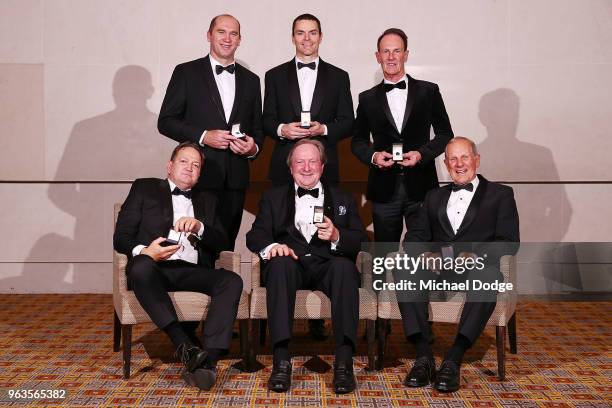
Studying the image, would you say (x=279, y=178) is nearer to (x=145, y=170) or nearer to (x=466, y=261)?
(x=466, y=261)

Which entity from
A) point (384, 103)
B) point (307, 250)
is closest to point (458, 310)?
point (307, 250)

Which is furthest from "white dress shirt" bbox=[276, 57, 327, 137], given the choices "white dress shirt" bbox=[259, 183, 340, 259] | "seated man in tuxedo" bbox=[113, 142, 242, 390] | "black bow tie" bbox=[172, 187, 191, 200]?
"black bow tie" bbox=[172, 187, 191, 200]

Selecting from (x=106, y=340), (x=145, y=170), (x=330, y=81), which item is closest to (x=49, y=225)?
(x=145, y=170)

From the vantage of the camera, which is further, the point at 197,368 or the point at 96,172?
the point at 96,172

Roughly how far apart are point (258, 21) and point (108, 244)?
2269mm

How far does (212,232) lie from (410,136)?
1.42 m

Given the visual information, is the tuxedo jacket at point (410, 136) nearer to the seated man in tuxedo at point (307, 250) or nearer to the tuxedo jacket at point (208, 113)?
the seated man in tuxedo at point (307, 250)

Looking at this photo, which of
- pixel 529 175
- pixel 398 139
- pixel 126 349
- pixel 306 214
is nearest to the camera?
pixel 126 349

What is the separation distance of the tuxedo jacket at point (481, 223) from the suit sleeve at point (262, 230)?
0.79m

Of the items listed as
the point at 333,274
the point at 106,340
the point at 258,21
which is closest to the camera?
the point at 333,274

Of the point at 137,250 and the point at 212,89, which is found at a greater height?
the point at 212,89

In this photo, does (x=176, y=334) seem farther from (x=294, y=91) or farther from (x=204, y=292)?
(x=294, y=91)

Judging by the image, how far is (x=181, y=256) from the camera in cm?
424

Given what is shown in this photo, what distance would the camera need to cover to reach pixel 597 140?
6414mm
